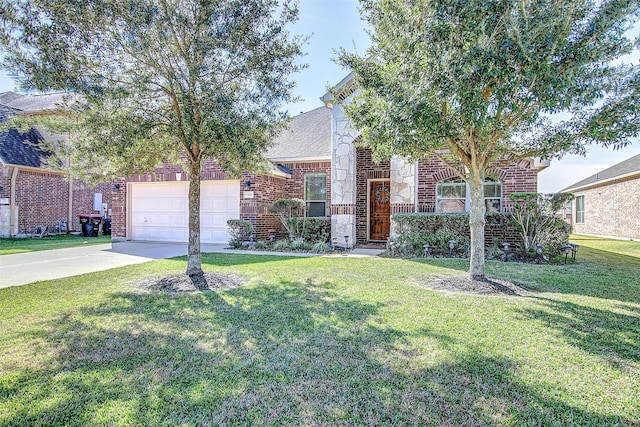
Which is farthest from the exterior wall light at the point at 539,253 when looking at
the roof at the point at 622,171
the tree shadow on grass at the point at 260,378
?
the roof at the point at 622,171

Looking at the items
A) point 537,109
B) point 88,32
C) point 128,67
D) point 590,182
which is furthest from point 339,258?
point 590,182

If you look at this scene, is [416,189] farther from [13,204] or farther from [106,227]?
[13,204]

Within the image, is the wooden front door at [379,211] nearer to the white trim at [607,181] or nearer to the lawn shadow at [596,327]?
the lawn shadow at [596,327]

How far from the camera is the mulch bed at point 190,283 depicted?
568cm

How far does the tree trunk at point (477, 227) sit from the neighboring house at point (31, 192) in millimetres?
13734

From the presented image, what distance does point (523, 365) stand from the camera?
292cm

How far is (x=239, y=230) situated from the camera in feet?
38.2

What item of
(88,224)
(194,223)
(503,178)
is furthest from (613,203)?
(88,224)

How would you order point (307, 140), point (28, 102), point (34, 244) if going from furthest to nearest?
point (28, 102) < point (307, 140) < point (34, 244)

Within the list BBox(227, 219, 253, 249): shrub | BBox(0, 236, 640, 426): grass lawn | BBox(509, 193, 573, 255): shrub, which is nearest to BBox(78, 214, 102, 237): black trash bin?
BBox(227, 219, 253, 249): shrub

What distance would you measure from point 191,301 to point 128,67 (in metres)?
4.00

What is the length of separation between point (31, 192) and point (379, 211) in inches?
624

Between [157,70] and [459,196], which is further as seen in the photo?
[459,196]

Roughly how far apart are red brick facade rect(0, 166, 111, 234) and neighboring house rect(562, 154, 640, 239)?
85.6 ft
